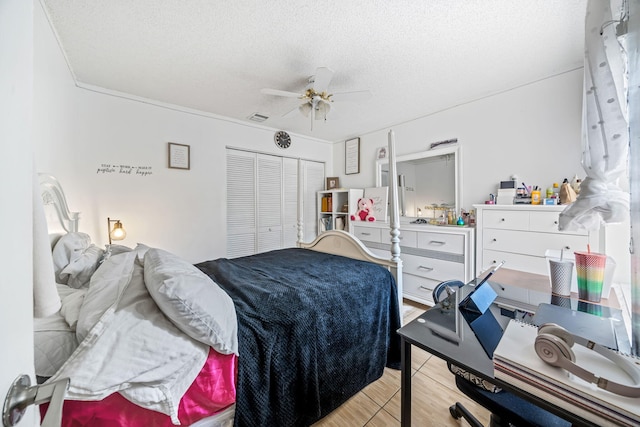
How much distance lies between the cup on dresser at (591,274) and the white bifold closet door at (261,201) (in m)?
3.27

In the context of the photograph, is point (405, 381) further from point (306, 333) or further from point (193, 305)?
point (193, 305)

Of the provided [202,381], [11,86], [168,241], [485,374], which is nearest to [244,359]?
[202,381]

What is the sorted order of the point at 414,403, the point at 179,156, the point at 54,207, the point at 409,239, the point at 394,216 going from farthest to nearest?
1. the point at 409,239
2. the point at 179,156
3. the point at 394,216
4. the point at 54,207
5. the point at 414,403

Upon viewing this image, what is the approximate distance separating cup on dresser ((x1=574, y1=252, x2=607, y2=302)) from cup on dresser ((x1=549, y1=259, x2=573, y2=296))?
1.6 inches

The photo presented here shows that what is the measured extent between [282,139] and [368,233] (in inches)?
76.6

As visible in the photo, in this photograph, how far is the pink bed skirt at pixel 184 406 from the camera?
2.50 feet

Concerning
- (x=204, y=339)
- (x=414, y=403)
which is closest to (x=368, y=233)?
(x=414, y=403)

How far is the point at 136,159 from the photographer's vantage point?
2668 millimetres

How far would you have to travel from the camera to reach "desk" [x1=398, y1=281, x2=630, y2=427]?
71 cm

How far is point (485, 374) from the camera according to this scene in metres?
0.68

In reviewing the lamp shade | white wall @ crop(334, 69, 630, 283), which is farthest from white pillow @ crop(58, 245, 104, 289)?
white wall @ crop(334, 69, 630, 283)

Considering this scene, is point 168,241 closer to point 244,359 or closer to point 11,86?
point 244,359

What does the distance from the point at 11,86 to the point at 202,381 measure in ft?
3.36

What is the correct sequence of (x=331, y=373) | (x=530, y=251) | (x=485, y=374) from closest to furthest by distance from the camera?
1. (x=485, y=374)
2. (x=331, y=373)
3. (x=530, y=251)
